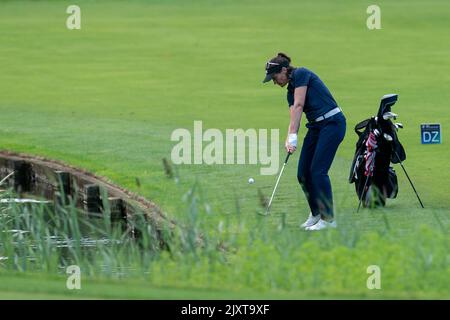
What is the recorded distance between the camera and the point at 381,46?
35.3 metres

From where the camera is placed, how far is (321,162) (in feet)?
49.3

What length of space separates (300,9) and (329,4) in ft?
4.51

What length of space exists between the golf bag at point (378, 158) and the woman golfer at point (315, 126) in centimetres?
107

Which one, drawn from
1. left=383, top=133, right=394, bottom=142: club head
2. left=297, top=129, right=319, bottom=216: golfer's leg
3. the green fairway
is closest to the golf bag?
left=383, top=133, right=394, bottom=142: club head

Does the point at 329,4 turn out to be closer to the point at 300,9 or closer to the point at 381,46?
the point at 300,9

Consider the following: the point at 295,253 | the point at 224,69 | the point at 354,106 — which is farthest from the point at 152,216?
the point at 224,69

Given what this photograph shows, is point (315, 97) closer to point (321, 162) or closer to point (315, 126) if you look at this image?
point (315, 126)

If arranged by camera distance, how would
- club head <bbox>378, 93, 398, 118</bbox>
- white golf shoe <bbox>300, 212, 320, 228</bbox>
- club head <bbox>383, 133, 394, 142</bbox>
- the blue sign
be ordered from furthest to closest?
the blue sign → club head <bbox>383, 133, 394, 142</bbox> → club head <bbox>378, 93, 398, 118</bbox> → white golf shoe <bbox>300, 212, 320, 228</bbox>

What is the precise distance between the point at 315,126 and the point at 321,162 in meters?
0.45

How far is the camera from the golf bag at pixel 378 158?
1614 cm

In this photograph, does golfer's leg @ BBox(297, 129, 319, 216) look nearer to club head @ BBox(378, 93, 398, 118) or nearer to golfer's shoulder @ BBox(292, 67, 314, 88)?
golfer's shoulder @ BBox(292, 67, 314, 88)

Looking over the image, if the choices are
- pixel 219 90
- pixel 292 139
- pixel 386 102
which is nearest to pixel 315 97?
pixel 292 139

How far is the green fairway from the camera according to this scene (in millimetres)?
15969
